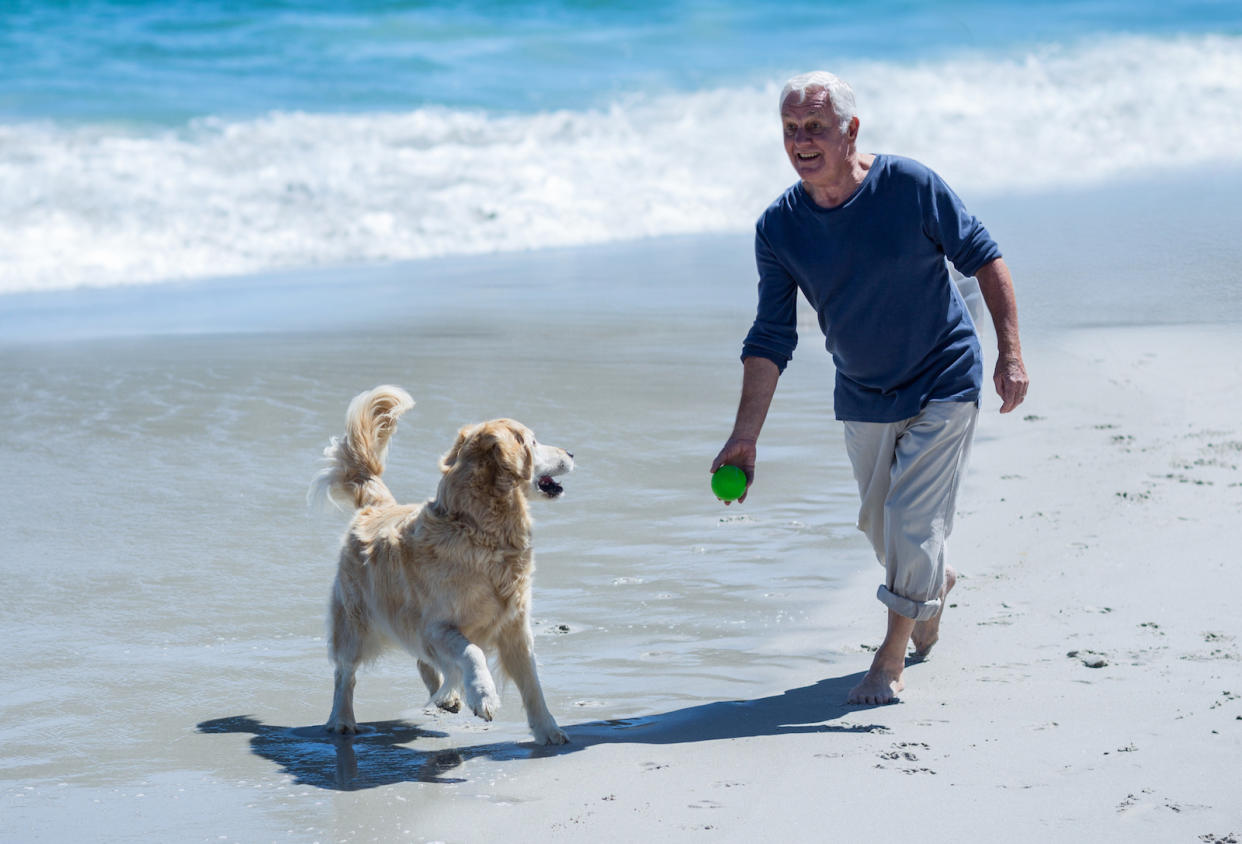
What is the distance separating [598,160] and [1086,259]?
10.6 metres

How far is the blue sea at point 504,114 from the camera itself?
1683 cm

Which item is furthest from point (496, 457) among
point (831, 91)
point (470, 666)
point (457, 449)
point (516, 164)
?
point (516, 164)

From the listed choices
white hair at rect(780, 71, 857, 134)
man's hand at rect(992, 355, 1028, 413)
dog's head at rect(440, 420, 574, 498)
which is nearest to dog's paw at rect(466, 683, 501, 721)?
dog's head at rect(440, 420, 574, 498)

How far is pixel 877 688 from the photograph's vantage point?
4258mm

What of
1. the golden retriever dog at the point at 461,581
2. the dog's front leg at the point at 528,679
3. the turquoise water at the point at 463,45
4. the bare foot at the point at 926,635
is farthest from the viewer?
the turquoise water at the point at 463,45

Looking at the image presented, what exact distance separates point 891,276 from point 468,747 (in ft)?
6.28

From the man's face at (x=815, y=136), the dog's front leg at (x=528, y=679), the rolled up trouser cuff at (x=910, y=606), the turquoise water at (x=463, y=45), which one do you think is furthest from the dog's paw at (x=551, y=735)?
the turquoise water at (x=463, y=45)

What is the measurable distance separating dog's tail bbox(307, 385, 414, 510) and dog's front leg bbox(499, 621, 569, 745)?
34.0 inches

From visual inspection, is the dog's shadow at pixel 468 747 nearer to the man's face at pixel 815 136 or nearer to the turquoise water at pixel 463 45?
the man's face at pixel 815 136

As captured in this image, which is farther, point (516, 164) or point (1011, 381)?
point (516, 164)

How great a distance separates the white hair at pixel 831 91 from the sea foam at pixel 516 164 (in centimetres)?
1211

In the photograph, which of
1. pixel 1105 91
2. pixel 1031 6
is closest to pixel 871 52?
pixel 1031 6

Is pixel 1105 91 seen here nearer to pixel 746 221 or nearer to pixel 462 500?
pixel 746 221

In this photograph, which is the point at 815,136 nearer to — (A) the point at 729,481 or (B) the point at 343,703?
(A) the point at 729,481
